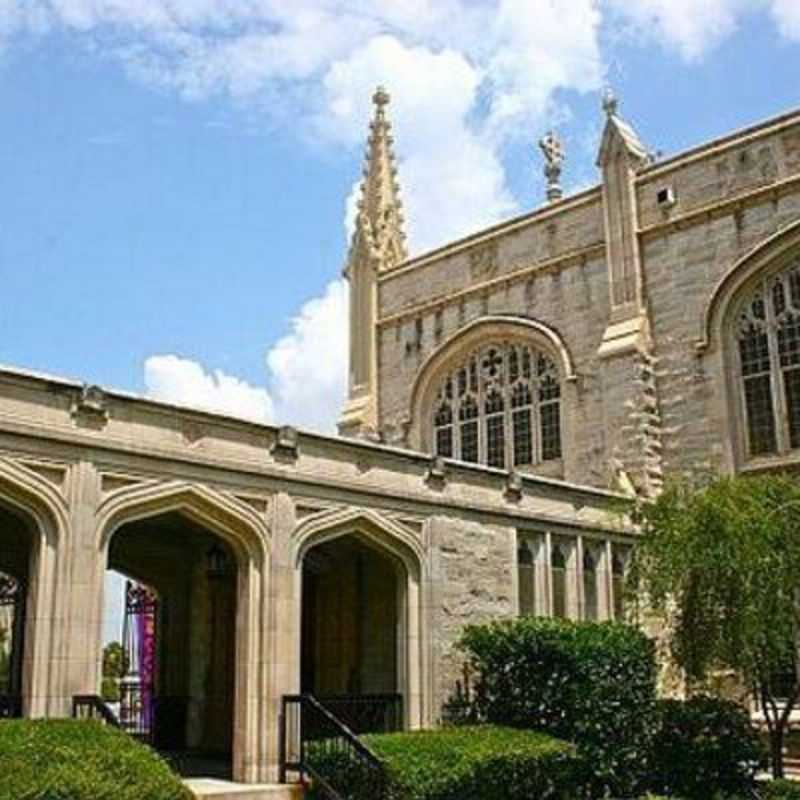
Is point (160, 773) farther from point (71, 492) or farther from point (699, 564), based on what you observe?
point (699, 564)

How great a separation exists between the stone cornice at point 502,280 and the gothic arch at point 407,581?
39.9 ft

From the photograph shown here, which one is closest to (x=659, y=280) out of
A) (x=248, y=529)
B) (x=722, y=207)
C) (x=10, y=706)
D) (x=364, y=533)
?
(x=722, y=207)

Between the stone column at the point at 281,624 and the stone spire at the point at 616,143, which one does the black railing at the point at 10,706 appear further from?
the stone spire at the point at 616,143

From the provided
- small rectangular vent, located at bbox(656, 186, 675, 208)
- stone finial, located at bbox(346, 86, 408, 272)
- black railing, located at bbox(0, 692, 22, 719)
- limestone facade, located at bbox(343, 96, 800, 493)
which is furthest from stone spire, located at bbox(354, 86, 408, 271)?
black railing, located at bbox(0, 692, 22, 719)

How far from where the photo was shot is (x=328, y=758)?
496 inches

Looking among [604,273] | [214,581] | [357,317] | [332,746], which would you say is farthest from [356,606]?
[357,317]

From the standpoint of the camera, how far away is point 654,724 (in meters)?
15.4

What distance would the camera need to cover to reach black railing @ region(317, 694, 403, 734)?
596 inches

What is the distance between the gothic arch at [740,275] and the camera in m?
22.0

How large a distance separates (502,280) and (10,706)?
18196 millimetres

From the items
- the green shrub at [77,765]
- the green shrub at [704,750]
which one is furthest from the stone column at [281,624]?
the green shrub at [704,750]

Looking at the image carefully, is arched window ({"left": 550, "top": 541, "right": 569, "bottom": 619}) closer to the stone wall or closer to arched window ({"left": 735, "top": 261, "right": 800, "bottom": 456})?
the stone wall

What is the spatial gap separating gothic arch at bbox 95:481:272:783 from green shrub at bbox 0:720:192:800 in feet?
8.71

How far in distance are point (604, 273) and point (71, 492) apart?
16186 millimetres
